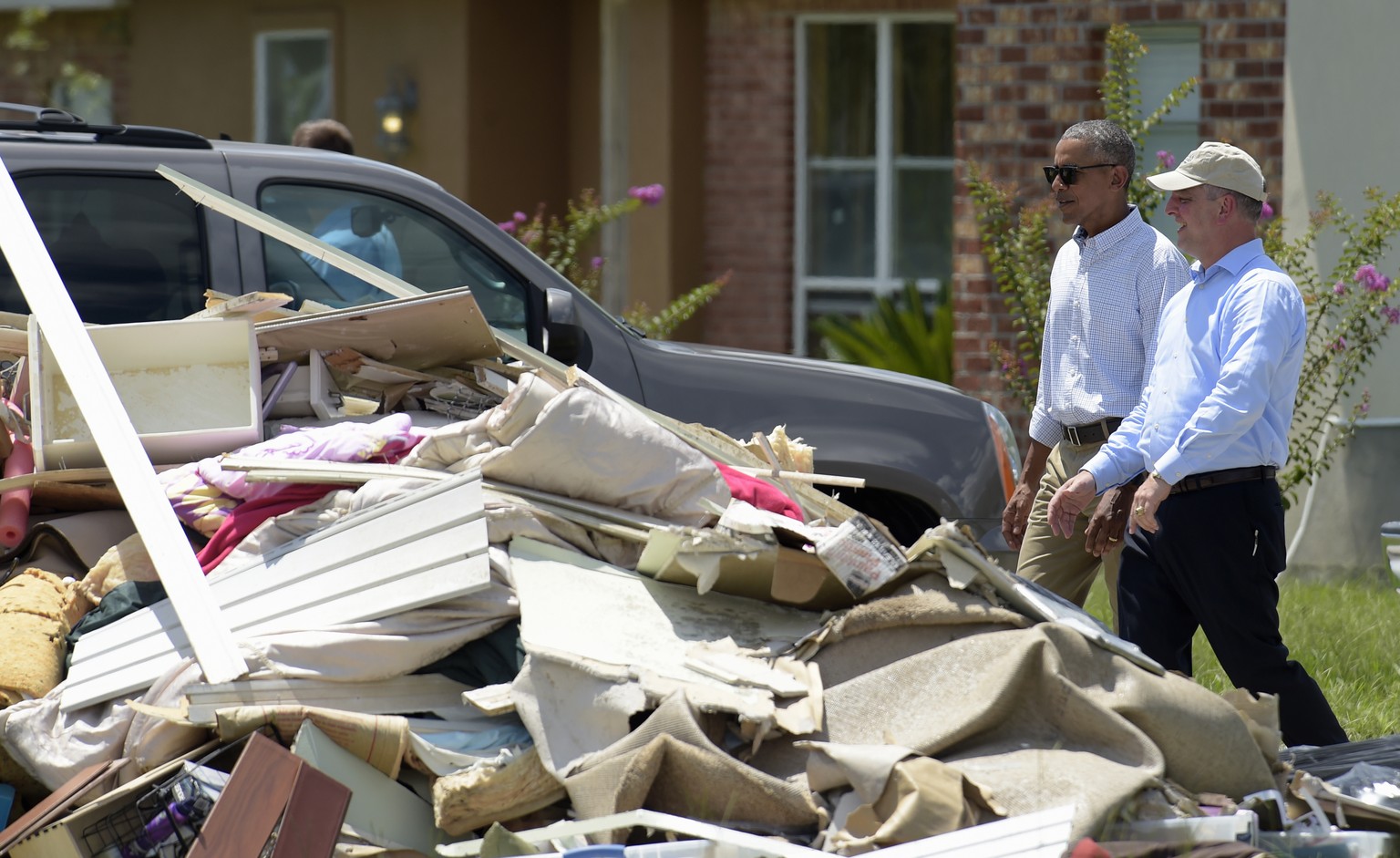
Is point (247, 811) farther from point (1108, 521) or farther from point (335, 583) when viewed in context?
point (1108, 521)

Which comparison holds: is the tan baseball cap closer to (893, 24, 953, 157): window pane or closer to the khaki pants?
the khaki pants

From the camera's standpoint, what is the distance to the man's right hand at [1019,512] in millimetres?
5160

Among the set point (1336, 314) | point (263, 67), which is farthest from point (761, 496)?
point (263, 67)

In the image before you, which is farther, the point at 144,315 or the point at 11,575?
the point at 144,315

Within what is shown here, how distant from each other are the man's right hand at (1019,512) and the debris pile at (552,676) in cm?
94

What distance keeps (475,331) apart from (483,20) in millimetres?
6700

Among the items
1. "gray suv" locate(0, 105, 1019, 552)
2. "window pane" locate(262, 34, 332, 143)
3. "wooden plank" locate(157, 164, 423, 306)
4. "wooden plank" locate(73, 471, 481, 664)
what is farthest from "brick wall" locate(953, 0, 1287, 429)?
"wooden plank" locate(73, 471, 481, 664)

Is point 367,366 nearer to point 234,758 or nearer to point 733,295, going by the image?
point 234,758

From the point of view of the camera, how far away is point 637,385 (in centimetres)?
579

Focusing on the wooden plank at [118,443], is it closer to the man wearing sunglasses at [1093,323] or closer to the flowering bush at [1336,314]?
the man wearing sunglasses at [1093,323]

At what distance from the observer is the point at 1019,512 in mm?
5180

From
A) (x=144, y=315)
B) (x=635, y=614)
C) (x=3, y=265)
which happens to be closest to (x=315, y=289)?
(x=144, y=315)

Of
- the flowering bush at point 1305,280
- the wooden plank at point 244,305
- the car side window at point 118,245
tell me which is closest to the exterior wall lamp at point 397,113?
the flowering bush at point 1305,280

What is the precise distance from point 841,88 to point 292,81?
4151 mm
